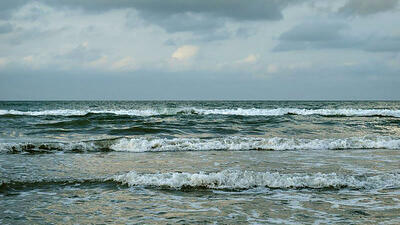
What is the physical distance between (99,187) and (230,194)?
7.73 ft

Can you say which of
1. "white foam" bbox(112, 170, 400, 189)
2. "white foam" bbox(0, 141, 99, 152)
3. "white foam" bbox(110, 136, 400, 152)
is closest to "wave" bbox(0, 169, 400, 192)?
"white foam" bbox(112, 170, 400, 189)

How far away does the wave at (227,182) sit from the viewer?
6273 millimetres

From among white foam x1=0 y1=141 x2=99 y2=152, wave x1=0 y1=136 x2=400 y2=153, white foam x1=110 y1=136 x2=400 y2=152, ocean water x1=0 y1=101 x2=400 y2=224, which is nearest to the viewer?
ocean water x1=0 y1=101 x2=400 y2=224

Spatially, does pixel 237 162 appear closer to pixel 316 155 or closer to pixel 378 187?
pixel 316 155

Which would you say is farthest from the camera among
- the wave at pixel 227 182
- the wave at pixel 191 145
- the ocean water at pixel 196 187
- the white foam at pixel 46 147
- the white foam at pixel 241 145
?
the white foam at pixel 241 145

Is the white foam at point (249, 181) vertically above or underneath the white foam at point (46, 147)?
above

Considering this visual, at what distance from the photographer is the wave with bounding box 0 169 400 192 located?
6.27m

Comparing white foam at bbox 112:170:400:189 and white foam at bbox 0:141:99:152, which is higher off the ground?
white foam at bbox 112:170:400:189

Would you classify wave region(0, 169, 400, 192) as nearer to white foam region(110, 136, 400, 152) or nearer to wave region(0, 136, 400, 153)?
wave region(0, 136, 400, 153)

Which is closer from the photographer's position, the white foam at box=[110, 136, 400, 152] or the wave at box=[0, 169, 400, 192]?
the wave at box=[0, 169, 400, 192]

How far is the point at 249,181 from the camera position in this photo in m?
6.42

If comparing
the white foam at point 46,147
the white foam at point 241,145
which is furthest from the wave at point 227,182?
the white foam at point 241,145

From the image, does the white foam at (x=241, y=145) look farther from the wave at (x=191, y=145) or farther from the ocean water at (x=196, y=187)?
the ocean water at (x=196, y=187)

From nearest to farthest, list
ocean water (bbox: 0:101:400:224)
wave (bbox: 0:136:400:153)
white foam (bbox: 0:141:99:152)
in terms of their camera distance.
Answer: ocean water (bbox: 0:101:400:224), white foam (bbox: 0:141:99:152), wave (bbox: 0:136:400:153)
